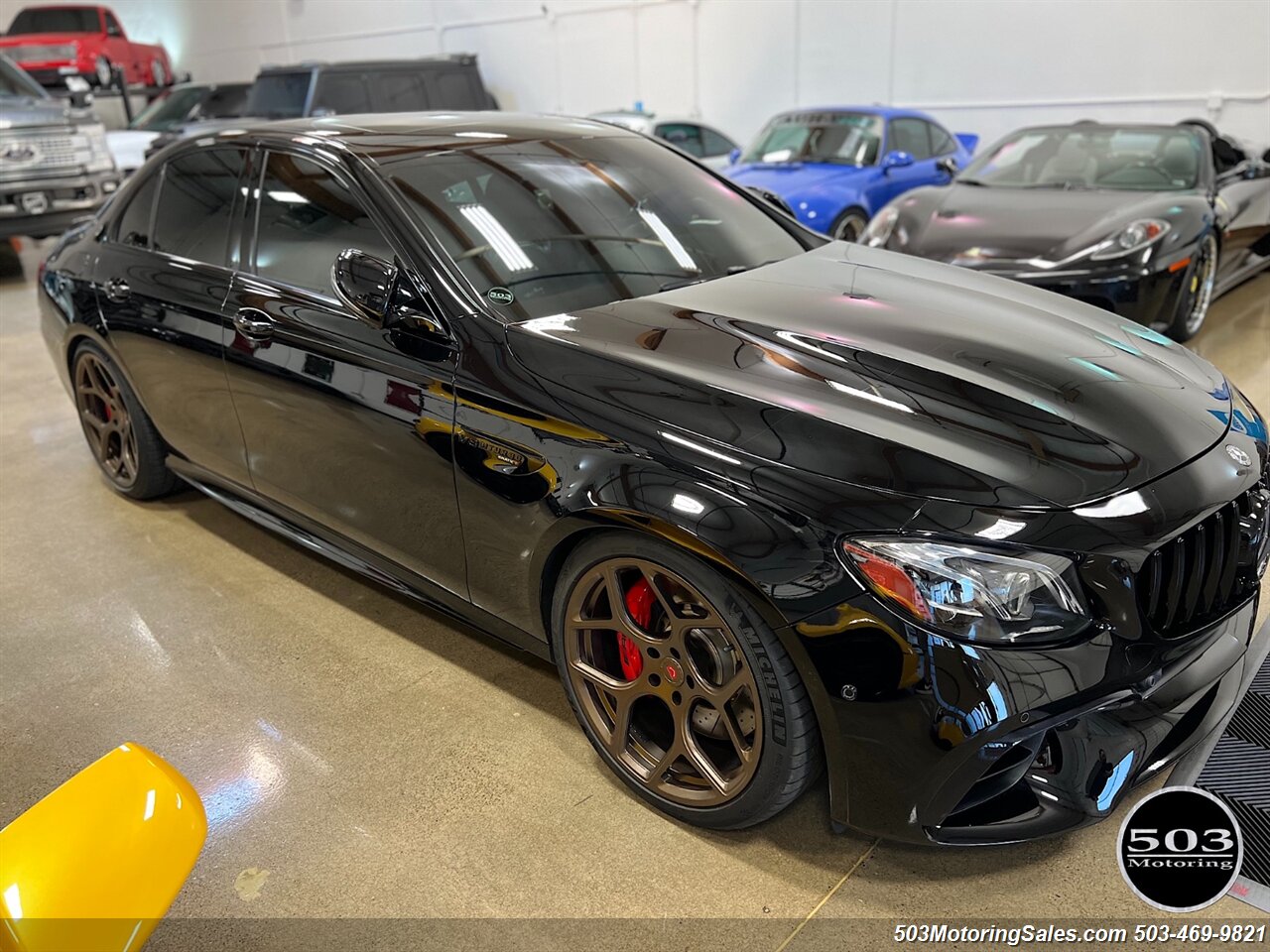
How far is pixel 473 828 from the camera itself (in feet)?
6.82

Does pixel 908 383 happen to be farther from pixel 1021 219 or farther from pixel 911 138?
pixel 911 138

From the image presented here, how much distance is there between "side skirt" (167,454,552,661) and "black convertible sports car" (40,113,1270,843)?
0.4 inches

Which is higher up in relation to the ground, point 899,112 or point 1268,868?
point 899,112

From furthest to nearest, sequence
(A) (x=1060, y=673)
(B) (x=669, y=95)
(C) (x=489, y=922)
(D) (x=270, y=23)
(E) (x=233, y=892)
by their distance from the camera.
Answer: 1. (D) (x=270, y=23)
2. (B) (x=669, y=95)
3. (E) (x=233, y=892)
4. (C) (x=489, y=922)
5. (A) (x=1060, y=673)

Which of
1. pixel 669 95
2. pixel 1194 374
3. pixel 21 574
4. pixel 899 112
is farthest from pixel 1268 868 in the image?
pixel 669 95

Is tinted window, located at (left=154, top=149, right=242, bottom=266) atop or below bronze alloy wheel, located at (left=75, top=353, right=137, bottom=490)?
atop

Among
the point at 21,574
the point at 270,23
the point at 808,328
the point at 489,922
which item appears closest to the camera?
the point at 489,922

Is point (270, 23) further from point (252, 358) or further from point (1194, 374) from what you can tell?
point (1194, 374)

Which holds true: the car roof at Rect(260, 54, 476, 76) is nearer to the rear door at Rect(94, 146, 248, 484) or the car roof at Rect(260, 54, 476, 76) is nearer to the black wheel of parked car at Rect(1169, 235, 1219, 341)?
the rear door at Rect(94, 146, 248, 484)

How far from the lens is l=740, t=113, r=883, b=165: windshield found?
765 cm

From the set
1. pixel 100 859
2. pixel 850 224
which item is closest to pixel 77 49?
pixel 850 224

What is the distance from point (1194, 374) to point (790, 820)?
1.36m

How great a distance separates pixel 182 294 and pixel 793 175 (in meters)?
5.44

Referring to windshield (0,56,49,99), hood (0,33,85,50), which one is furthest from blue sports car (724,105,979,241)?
hood (0,33,85,50)
